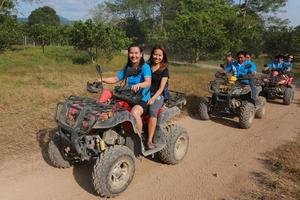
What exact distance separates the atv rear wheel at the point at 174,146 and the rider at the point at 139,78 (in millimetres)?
712

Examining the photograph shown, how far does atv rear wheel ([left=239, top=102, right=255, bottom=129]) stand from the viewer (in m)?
8.38

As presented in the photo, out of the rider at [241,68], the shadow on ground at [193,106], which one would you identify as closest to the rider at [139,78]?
the shadow on ground at [193,106]

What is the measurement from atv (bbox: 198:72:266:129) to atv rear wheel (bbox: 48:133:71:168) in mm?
4661

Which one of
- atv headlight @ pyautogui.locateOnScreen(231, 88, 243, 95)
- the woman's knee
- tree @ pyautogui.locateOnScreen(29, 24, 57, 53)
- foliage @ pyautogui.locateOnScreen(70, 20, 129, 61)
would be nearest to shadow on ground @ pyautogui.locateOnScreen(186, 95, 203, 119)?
atv headlight @ pyautogui.locateOnScreen(231, 88, 243, 95)

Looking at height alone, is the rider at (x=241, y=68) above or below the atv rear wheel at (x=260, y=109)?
above

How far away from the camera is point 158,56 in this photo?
567 centimetres

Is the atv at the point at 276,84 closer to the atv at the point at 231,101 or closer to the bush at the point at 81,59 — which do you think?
the atv at the point at 231,101

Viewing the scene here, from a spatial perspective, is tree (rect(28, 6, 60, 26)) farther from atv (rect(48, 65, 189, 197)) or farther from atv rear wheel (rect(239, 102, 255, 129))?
atv (rect(48, 65, 189, 197))

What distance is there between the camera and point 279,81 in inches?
492

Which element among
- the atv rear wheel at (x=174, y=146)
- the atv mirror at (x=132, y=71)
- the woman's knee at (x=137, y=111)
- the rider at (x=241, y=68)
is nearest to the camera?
the woman's knee at (x=137, y=111)

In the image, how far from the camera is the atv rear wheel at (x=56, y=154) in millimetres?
5230

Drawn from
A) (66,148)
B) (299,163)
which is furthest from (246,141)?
(66,148)

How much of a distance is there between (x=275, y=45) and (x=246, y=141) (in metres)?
40.1

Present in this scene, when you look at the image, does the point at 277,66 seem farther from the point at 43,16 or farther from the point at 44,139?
the point at 43,16
